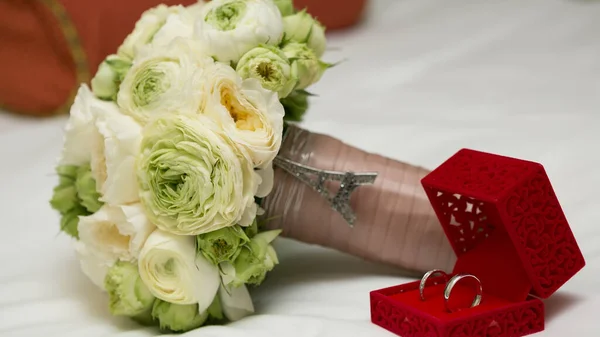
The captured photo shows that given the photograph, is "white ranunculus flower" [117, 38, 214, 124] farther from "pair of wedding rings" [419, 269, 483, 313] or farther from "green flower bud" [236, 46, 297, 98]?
"pair of wedding rings" [419, 269, 483, 313]

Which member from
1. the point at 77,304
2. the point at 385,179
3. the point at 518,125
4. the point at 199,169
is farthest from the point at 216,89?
the point at 518,125

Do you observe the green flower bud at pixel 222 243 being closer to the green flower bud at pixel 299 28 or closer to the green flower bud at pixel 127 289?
the green flower bud at pixel 127 289

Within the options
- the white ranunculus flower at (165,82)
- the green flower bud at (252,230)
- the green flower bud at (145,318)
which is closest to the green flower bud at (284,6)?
the white ranunculus flower at (165,82)

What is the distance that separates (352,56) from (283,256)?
941 mm

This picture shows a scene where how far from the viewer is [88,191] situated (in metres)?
0.91

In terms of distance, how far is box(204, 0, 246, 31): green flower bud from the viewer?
0.87 metres

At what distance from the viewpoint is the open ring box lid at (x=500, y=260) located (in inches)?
29.1

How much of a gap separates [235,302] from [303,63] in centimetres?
25

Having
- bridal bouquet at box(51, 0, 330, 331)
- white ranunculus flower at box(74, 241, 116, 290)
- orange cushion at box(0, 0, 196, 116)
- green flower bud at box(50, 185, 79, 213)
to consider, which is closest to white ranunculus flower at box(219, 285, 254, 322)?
bridal bouquet at box(51, 0, 330, 331)

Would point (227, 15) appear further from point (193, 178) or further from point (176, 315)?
A: point (176, 315)

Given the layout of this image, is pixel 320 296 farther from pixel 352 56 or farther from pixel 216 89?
pixel 352 56

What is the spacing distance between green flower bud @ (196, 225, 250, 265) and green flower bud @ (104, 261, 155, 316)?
3.1 inches

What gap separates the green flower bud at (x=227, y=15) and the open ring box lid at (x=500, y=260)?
0.84 feet

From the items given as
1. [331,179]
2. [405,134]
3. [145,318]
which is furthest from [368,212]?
[405,134]
